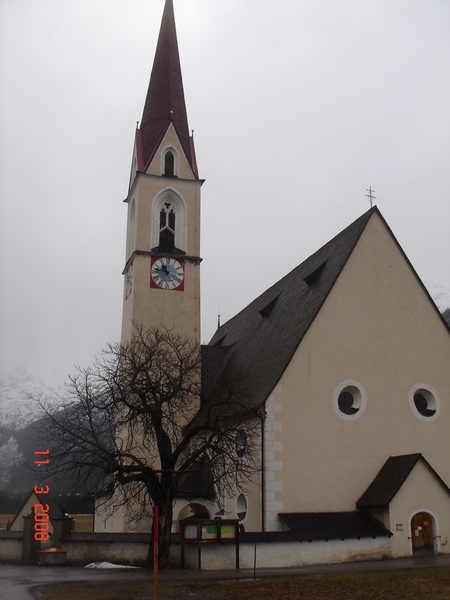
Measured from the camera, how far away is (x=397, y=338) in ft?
90.5

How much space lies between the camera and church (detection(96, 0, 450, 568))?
23.8m

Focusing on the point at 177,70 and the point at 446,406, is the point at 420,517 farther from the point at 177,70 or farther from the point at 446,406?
the point at 177,70

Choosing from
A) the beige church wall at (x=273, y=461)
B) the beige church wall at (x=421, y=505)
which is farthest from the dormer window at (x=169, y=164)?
the beige church wall at (x=421, y=505)

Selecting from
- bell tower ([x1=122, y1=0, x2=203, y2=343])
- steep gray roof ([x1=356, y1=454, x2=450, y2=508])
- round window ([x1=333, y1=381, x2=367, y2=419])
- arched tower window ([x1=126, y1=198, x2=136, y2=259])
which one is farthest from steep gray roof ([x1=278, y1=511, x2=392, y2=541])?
arched tower window ([x1=126, y1=198, x2=136, y2=259])

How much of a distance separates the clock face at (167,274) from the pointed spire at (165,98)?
19.7ft

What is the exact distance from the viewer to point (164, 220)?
126 ft

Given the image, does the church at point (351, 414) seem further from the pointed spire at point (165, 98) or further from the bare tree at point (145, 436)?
the pointed spire at point (165, 98)

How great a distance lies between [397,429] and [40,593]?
15279 millimetres

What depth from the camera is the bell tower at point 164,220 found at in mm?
36312

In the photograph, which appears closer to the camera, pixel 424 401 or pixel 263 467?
pixel 263 467

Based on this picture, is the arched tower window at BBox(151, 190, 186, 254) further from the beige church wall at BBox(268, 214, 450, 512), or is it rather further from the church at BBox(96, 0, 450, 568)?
the beige church wall at BBox(268, 214, 450, 512)

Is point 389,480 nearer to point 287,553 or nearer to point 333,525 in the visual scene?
point 333,525

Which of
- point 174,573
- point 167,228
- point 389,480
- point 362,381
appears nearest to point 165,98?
point 167,228

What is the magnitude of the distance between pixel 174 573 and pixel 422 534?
9222 millimetres
